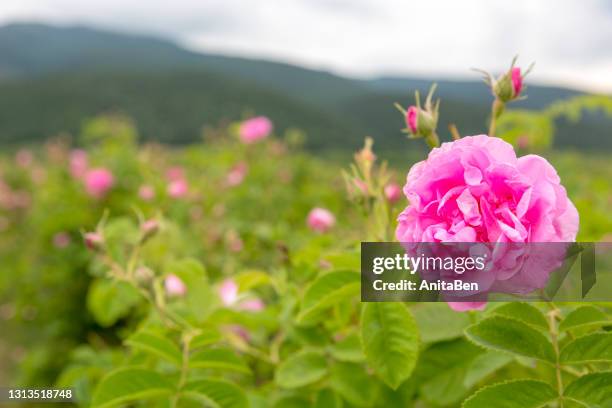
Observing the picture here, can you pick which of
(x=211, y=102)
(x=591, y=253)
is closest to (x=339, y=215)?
(x=591, y=253)

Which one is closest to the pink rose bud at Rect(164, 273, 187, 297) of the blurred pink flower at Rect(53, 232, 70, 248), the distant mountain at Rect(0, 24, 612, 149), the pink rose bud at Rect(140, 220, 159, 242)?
the pink rose bud at Rect(140, 220, 159, 242)

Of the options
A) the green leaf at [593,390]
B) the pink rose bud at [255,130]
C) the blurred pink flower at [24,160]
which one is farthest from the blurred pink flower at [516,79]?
the blurred pink flower at [24,160]

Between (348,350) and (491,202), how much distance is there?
35 centimetres

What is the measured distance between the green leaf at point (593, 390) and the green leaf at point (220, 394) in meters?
0.37

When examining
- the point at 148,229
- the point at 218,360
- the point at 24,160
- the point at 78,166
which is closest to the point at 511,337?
the point at 218,360

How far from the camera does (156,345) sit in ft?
2.43

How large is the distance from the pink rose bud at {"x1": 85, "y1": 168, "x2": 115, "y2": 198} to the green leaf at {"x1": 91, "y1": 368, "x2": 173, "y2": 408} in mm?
2112

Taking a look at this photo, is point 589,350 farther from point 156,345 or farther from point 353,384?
point 156,345

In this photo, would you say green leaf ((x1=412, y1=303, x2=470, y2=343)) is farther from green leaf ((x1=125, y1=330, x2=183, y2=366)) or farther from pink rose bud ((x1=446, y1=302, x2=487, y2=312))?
green leaf ((x1=125, y1=330, x2=183, y2=366))

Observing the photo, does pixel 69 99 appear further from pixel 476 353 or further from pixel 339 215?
pixel 476 353

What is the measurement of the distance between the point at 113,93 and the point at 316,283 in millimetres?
38042

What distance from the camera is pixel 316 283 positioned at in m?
0.68

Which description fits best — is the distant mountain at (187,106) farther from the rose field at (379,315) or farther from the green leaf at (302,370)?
the green leaf at (302,370)

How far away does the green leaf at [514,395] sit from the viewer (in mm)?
491
